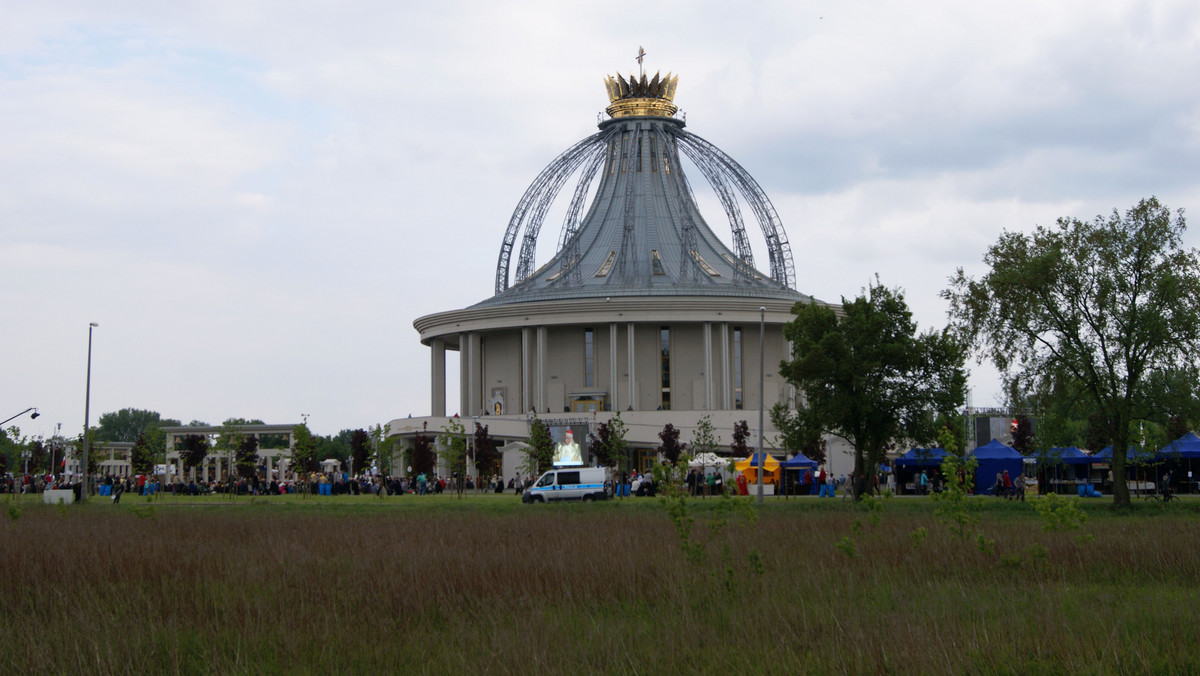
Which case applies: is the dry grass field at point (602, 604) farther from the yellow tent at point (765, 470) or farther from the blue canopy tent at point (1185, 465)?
the yellow tent at point (765, 470)

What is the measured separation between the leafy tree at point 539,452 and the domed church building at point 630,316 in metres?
8.14

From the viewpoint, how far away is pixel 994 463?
5025 centimetres

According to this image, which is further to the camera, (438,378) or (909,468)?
(438,378)

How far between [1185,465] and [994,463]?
343 inches

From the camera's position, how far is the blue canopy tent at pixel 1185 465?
48906 millimetres

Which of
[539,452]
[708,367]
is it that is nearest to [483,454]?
[539,452]

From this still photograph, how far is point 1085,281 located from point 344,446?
131386 mm

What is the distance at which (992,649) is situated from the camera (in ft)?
31.7

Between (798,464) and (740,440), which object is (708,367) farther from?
(798,464)

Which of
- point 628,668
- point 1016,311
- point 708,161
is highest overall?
point 708,161

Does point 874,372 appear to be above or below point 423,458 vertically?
above

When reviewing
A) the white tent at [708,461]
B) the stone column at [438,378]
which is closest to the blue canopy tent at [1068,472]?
the white tent at [708,461]

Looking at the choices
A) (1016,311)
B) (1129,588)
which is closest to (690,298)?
(1016,311)

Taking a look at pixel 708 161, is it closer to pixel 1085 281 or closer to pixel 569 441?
pixel 569 441
